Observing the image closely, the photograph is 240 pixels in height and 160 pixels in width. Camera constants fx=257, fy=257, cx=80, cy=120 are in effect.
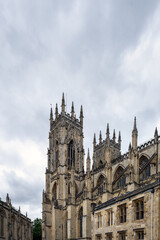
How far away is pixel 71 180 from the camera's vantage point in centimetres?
5262

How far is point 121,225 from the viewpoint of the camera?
19.0 metres

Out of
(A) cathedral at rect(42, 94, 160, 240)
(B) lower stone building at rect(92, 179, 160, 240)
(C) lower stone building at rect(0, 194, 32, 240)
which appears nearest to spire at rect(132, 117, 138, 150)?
(A) cathedral at rect(42, 94, 160, 240)

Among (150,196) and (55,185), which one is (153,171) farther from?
(55,185)

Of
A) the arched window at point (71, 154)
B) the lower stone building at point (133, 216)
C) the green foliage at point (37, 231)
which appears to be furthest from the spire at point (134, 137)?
the green foliage at point (37, 231)

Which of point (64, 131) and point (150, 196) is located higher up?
point (64, 131)

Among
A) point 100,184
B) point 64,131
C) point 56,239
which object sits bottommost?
point 56,239

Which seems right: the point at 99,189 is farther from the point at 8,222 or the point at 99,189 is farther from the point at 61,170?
the point at 8,222

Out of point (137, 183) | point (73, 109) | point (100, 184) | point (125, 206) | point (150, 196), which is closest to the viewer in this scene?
point (150, 196)

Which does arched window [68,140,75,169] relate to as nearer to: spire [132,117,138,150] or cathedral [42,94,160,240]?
cathedral [42,94,160,240]

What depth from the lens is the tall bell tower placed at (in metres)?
53.5

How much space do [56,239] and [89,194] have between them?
1395 centimetres

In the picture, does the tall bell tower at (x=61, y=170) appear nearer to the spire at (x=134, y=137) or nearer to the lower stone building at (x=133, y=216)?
the spire at (x=134, y=137)

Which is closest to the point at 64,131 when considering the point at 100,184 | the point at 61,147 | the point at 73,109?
the point at 61,147

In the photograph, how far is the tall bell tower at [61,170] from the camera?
176 ft
